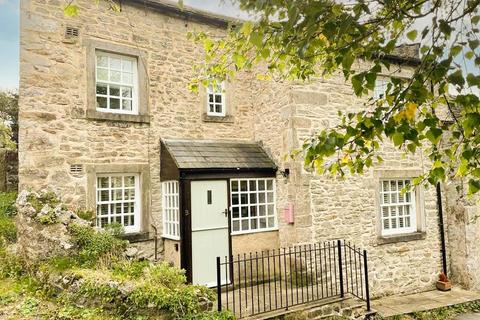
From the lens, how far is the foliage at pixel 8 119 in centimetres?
1542

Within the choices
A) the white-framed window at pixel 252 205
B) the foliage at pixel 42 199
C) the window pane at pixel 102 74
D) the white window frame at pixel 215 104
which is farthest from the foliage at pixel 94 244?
the white window frame at pixel 215 104

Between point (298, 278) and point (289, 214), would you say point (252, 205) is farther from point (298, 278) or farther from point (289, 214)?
point (298, 278)

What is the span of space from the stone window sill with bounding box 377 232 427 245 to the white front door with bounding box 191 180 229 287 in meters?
4.39

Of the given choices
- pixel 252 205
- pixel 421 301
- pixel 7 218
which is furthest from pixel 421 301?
pixel 7 218

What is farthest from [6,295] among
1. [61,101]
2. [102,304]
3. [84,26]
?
[84,26]

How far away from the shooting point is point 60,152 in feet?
25.0

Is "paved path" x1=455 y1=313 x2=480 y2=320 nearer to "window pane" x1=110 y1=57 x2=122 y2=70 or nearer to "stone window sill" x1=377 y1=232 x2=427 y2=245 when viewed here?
"stone window sill" x1=377 y1=232 x2=427 y2=245

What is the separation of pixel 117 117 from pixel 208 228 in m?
3.33

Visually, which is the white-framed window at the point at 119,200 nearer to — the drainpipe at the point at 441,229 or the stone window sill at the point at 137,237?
the stone window sill at the point at 137,237

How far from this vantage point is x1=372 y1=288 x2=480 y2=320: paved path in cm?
838

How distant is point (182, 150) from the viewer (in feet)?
28.0

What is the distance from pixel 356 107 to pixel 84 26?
7205mm

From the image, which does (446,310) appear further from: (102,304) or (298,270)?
(102,304)

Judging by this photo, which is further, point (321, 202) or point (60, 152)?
point (321, 202)
